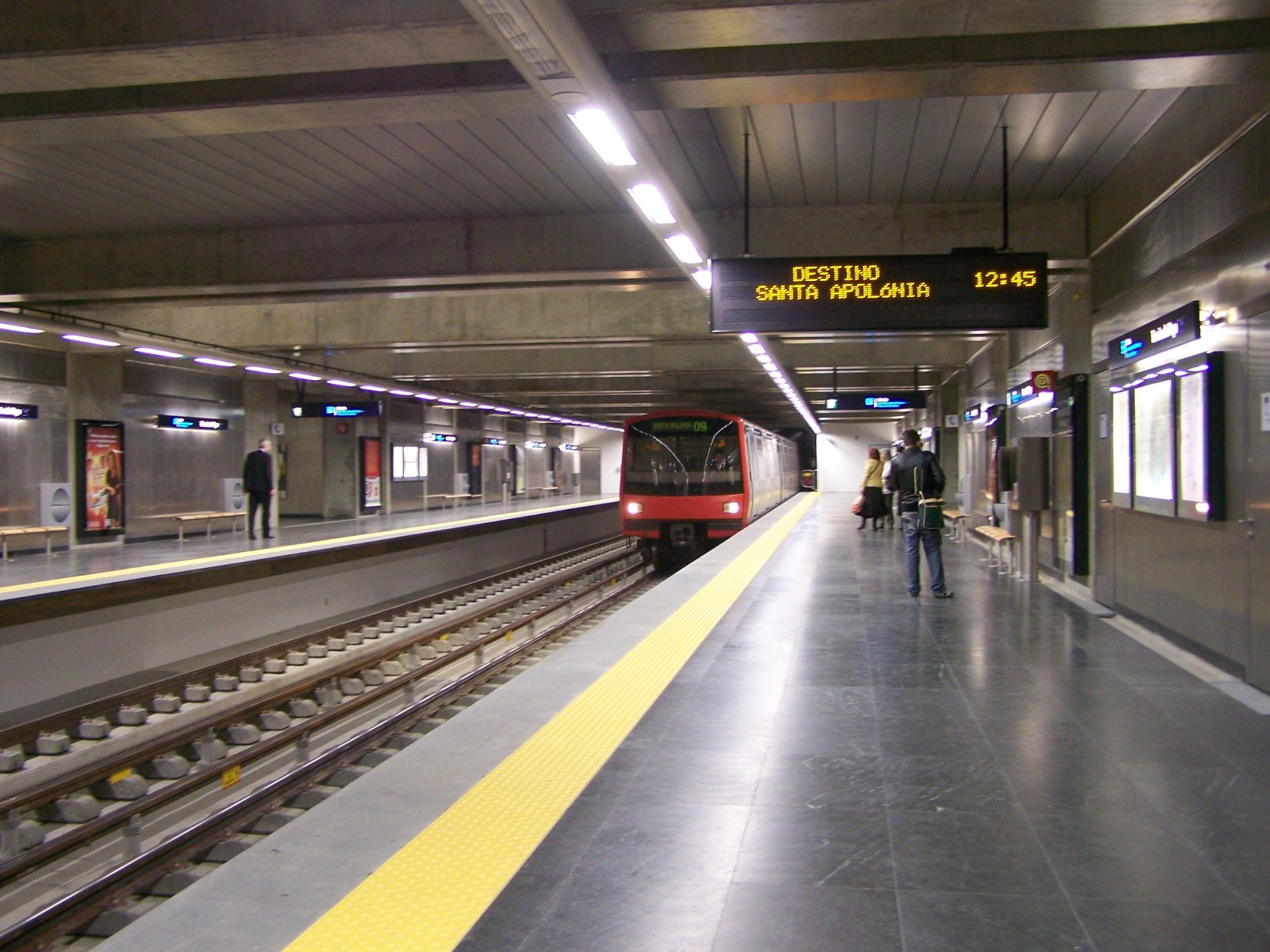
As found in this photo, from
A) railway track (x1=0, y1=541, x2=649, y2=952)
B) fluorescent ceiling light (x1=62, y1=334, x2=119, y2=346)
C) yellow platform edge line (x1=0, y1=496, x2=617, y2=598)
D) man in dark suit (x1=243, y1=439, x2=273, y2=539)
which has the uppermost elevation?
fluorescent ceiling light (x1=62, y1=334, x2=119, y2=346)

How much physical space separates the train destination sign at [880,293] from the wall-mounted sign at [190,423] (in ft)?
46.2

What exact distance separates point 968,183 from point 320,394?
19.8 meters

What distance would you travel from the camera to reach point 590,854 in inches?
114

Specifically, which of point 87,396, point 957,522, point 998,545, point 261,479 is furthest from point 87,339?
point 957,522

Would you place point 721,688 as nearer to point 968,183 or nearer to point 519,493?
point 968,183

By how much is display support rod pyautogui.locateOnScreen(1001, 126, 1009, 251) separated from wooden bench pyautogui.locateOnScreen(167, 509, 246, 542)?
13.8m

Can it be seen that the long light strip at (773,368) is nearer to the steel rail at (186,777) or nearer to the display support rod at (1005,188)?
the display support rod at (1005,188)

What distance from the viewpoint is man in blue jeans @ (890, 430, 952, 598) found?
27.8ft

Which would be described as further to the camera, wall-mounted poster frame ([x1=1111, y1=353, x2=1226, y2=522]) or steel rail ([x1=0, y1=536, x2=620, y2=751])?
steel rail ([x1=0, y1=536, x2=620, y2=751])

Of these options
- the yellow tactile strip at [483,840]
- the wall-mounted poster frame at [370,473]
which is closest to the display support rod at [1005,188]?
the yellow tactile strip at [483,840]

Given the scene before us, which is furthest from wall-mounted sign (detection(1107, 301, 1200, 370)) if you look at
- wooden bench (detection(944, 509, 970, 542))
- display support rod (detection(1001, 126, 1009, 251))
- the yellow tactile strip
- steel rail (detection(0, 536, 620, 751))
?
steel rail (detection(0, 536, 620, 751))

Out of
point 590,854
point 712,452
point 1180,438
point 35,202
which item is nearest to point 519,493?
point 712,452

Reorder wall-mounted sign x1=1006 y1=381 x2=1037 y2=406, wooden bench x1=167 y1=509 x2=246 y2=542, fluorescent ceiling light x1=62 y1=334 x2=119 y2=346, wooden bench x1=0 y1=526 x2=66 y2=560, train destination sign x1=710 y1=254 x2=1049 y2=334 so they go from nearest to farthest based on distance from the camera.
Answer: train destination sign x1=710 y1=254 x2=1049 y2=334 → wall-mounted sign x1=1006 y1=381 x2=1037 y2=406 → fluorescent ceiling light x1=62 y1=334 x2=119 y2=346 → wooden bench x1=0 y1=526 x2=66 y2=560 → wooden bench x1=167 y1=509 x2=246 y2=542

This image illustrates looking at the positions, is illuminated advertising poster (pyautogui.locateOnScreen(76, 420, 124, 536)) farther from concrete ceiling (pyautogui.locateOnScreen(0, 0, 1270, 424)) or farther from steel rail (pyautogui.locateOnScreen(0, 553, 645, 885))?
steel rail (pyautogui.locateOnScreen(0, 553, 645, 885))
